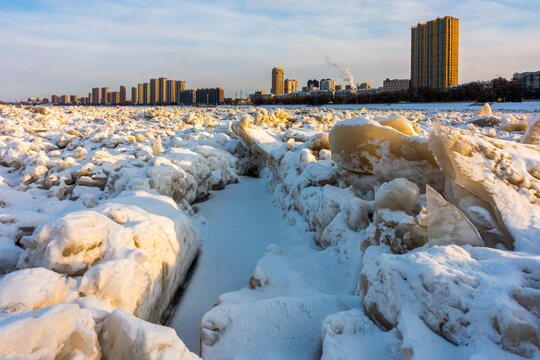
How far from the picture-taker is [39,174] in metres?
5.46

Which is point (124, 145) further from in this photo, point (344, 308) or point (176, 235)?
point (344, 308)

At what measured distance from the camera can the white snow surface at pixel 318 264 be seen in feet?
4.66

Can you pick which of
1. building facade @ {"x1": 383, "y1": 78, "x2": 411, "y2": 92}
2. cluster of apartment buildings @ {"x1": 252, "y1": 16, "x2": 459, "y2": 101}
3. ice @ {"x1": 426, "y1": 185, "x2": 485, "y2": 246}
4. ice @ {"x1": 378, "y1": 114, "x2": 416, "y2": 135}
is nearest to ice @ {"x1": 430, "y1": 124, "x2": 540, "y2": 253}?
ice @ {"x1": 426, "y1": 185, "x2": 485, "y2": 246}

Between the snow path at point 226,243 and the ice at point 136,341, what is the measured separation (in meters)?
0.85

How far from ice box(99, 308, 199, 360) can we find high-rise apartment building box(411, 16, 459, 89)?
177 feet

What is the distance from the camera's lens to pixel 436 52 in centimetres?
4828

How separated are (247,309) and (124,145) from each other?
6110mm

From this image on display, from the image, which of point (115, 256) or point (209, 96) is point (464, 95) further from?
point (209, 96)

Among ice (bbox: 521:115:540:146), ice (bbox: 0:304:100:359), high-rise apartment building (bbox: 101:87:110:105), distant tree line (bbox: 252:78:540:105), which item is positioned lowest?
ice (bbox: 0:304:100:359)

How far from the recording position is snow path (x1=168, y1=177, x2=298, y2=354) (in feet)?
8.68

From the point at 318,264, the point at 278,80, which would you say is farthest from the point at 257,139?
the point at 278,80

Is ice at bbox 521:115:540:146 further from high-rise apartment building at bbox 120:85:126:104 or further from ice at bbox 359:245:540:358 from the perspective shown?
high-rise apartment building at bbox 120:85:126:104

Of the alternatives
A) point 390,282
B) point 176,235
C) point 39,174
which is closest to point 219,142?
point 39,174

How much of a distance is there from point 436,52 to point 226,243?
5421 cm
